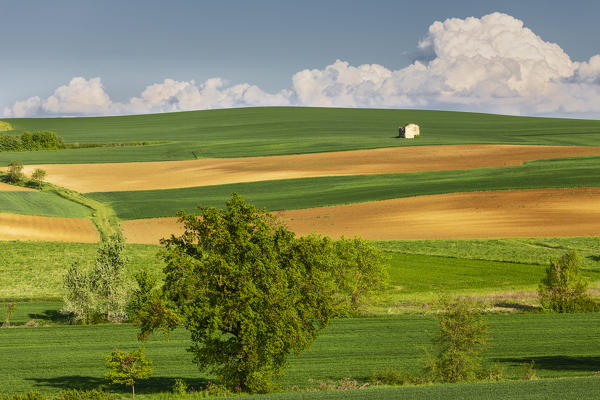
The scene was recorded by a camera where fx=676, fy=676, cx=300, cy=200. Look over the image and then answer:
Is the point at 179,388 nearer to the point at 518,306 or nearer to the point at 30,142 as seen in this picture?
the point at 518,306

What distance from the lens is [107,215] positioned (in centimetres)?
8438

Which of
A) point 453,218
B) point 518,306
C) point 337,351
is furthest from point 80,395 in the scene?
point 453,218

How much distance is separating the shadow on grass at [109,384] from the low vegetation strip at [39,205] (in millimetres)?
52537

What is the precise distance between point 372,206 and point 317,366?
169ft

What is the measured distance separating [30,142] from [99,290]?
115908 mm

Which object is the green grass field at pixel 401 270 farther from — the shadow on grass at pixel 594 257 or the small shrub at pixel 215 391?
the small shrub at pixel 215 391

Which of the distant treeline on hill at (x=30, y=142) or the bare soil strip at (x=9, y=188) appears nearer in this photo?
the bare soil strip at (x=9, y=188)

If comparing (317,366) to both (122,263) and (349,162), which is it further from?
(349,162)

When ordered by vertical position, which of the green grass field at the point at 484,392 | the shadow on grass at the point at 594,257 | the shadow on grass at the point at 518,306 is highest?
the shadow on grass at the point at 594,257

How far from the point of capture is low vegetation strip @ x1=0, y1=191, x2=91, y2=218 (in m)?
81.4

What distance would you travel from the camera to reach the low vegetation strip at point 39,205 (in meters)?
81.4

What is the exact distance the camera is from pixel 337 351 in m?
36.8

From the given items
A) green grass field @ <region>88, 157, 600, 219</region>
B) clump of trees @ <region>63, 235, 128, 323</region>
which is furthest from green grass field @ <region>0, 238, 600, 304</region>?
green grass field @ <region>88, 157, 600, 219</region>

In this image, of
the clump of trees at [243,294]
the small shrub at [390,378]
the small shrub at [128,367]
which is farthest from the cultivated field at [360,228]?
the clump of trees at [243,294]
